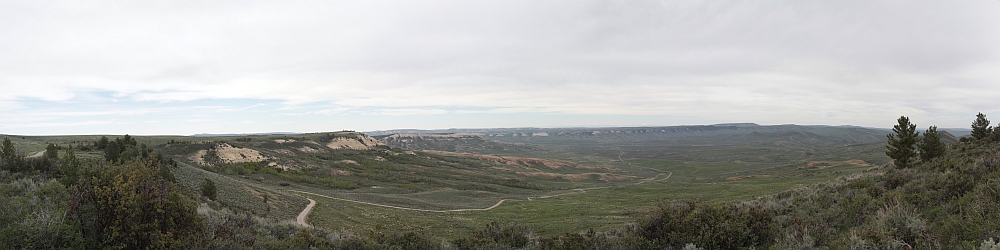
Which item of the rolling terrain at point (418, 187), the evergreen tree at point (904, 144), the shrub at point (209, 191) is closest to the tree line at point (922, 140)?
the evergreen tree at point (904, 144)

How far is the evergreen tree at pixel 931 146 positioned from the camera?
20500 millimetres

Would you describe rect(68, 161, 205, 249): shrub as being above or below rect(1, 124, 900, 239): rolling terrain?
above

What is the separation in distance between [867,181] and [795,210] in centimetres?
426

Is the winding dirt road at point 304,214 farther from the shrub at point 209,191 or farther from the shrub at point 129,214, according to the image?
the shrub at point 129,214

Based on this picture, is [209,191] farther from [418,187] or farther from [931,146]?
[931,146]

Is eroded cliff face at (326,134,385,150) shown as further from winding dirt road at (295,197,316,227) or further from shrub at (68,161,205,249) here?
shrub at (68,161,205,249)

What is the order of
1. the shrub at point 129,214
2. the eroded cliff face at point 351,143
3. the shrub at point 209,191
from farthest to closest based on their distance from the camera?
the eroded cliff face at point 351,143 < the shrub at point 209,191 < the shrub at point 129,214

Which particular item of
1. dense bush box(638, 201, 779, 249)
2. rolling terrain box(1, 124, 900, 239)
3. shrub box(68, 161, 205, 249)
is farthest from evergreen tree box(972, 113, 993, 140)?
shrub box(68, 161, 205, 249)

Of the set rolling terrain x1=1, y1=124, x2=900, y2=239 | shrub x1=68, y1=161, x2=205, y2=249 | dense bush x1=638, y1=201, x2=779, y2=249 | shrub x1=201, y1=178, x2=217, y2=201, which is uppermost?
shrub x1=68, y1=161, x2=205, y2=249

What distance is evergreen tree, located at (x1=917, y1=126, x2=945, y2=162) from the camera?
20500 millimetres

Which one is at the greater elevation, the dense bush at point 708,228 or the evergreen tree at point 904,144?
the evergreen tree at point 904,144

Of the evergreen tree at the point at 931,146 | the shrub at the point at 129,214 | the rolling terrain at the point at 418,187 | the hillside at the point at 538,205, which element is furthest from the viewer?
the rolling terrain at the point at 418,187

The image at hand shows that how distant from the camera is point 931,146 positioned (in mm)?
20781

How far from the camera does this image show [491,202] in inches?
1678
